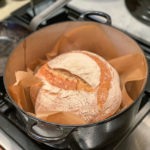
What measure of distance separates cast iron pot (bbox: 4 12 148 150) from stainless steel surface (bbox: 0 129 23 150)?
0.17ft

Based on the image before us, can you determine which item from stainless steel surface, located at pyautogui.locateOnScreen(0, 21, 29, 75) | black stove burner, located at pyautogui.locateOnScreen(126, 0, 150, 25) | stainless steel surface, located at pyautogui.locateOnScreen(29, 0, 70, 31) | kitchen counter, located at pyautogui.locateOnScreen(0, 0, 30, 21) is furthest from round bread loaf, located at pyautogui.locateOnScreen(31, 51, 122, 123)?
kitchen counter, located at pyautogui.locateOnScreen(0, 0, 30, 21)

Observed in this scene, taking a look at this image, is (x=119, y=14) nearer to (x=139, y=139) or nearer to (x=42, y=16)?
(x=42, y=16)

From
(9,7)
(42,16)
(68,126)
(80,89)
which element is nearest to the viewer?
(68,126)

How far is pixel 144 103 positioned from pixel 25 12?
0.56 metres

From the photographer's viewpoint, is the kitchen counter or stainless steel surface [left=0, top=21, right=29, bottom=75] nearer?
stainless steel surface [left=0, top=21, right=29, bottom=75]

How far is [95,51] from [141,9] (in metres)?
0.29

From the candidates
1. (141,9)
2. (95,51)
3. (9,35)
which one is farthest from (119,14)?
(9,35)

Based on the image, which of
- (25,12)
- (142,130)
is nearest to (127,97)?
(142,130)

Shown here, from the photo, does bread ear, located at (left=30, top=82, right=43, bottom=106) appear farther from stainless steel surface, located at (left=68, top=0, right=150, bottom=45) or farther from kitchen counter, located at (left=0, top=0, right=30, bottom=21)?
kitchen counter, located at (left=0, top=0, right=30, bottom=21)

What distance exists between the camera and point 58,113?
1.41 ft

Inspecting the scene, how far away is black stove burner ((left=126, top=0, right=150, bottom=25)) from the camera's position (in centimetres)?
78

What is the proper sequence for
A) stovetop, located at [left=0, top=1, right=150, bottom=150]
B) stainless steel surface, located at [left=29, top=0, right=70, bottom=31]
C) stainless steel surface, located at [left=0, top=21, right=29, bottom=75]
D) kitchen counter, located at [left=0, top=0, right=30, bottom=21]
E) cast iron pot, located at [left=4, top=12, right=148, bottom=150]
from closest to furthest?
cast iron pot, located at [left=4, top=12, right=148, bottom=150]
stovetop, located at [left=0, top=1, right=150, bottom=150]
stainless steel surface, located at [left=29, top=0, right=70, bottom=31]
stainless steel surface, located at [left=0, top=21, right=29, bottom=75]
kitchen counter, located at [left=0, top=0, right=30, bottom=21]

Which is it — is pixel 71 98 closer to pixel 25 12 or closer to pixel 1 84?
pixel 1 84

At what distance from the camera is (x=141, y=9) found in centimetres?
80
